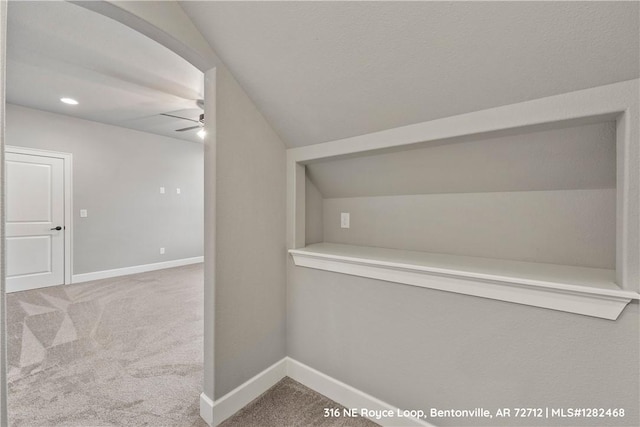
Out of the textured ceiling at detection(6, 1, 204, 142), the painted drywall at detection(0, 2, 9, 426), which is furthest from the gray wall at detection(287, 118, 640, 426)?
the textured ceiling at detection(6, 1, 204, 142)

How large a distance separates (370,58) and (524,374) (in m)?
1.57

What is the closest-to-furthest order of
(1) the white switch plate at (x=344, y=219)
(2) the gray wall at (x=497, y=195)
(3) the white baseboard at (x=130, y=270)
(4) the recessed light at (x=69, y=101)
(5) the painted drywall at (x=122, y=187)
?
(2) the gray wall at (x=497, y=195) < (1) the white switch plate at (x=344, y=219) < (4) the recessed light at (x=69, y=101) < (5) the painted drywall at (x=122, y=187) < (3) the white baseboard at (x=130, y=270)

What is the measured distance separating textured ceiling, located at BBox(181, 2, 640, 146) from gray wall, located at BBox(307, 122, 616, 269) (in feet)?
0.89

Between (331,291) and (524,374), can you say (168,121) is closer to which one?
(331,291)

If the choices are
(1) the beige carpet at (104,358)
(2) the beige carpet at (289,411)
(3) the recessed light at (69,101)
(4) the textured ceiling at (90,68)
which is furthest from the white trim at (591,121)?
(3) the recessed light at (69,101)

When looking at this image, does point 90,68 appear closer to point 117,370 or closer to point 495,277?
point 117,370

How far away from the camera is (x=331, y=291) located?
1752 mm

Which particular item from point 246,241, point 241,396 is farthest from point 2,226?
point 241,396

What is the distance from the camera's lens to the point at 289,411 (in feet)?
5.29

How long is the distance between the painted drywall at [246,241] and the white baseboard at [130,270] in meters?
4.15

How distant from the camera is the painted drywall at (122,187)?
397 centimetres

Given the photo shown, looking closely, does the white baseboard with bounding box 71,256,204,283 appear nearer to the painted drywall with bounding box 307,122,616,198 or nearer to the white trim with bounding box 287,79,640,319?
the painted drywall with bounding box 307,122,616,198

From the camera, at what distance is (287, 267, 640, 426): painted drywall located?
3.26 feet

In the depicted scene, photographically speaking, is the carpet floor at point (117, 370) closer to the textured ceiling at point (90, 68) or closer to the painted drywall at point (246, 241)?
the painted drywall at point (246, 241)
